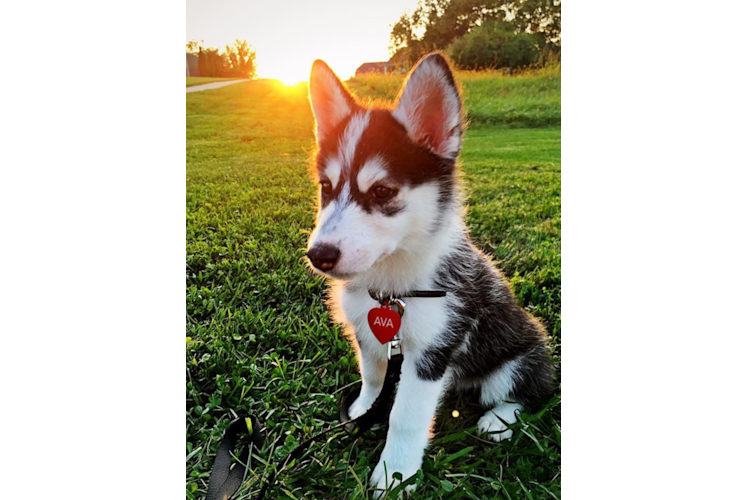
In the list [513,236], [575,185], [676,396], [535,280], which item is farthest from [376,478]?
[513,236]

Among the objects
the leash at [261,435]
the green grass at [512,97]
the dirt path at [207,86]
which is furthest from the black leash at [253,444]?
the dirt path at [207,86]

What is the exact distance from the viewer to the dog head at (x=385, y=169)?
1.31m

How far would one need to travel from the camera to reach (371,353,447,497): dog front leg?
4.92 feet

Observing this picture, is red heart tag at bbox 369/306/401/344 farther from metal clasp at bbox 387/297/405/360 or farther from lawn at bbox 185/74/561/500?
lawn at bbox 185/74/561/500

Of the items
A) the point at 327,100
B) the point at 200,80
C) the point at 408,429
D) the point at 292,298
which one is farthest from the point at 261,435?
the point at 200,80

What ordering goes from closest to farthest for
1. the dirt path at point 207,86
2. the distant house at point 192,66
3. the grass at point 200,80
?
the distant house at point 192,66, the grass at point 200,80, the dirt path at point 207,86

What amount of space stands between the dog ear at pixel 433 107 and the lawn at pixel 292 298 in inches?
11.4

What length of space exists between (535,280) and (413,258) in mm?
1201

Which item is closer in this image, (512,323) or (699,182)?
(699,182)

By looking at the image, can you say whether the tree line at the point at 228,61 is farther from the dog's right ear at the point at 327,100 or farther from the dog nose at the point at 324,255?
the dog nose at the point at 324,255

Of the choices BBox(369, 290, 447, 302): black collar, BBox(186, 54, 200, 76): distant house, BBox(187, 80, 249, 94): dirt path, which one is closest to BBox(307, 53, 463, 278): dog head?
BBox(369, 290, 447, 302): black collar

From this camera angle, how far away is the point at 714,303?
3.71ft

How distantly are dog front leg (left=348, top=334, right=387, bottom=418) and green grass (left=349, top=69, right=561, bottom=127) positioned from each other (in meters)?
1.36
